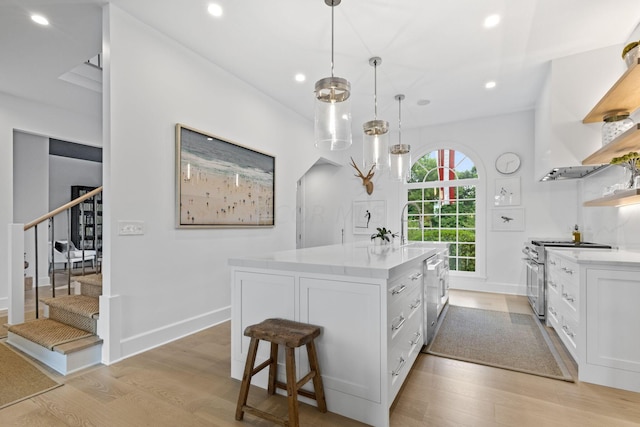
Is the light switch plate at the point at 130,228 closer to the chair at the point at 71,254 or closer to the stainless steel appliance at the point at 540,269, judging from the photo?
the stainless steel appliance at the point at 540,269

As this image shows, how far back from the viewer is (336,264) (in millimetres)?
1865

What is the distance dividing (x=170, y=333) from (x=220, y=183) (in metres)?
1.60

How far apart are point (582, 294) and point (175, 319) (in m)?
3.37

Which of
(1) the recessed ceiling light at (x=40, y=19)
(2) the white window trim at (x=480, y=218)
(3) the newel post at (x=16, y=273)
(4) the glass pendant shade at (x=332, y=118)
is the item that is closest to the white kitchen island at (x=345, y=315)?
(4) the glass pendant shade at (x=332, y=118)

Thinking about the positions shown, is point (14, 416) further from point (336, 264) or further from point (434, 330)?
point (434, 330)

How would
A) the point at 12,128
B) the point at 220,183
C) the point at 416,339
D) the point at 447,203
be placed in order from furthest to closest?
the point at 447,203, the point at 12,128, the point at 220,183, the point at 416,339

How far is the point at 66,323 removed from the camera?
284 centimetres

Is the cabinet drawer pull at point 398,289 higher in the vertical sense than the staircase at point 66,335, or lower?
higher

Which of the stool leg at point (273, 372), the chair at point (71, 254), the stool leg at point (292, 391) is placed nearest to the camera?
the stool leg at point (292, 391)

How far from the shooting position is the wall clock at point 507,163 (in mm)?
5002

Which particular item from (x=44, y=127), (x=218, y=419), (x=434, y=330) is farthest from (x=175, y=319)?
(x=44, y=127)

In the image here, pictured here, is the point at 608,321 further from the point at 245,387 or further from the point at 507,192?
the point at 507,192

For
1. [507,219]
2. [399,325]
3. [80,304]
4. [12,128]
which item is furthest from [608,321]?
[12,128]

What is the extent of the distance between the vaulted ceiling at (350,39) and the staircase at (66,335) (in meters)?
2.36
